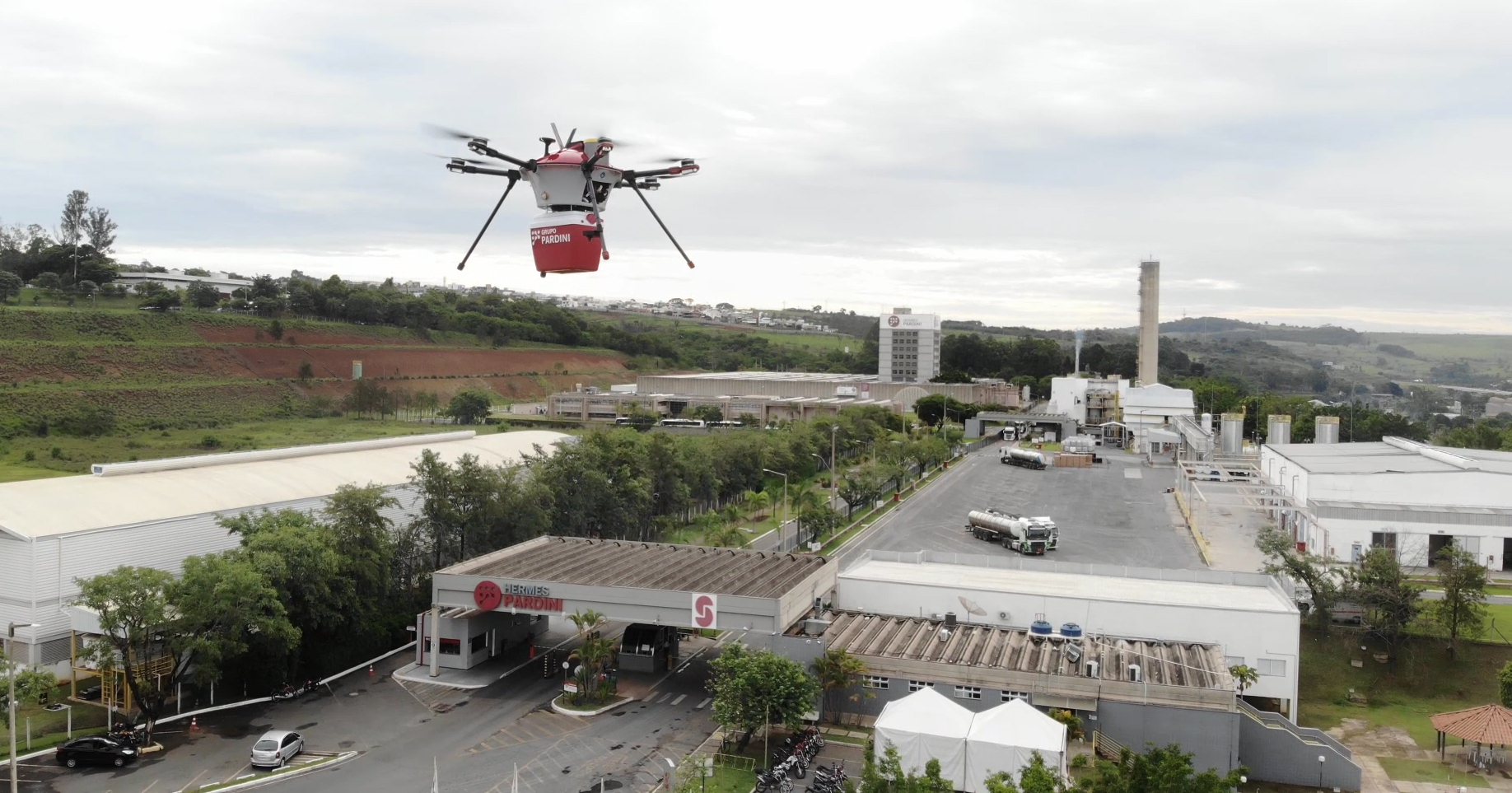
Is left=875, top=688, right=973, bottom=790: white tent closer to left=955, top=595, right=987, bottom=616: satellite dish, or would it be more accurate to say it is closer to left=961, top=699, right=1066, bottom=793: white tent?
left=961, top=699, right=1066, bottom=793: white tent

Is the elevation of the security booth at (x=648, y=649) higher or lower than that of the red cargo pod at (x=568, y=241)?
lower

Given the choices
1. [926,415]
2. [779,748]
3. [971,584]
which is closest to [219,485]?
[779,748]

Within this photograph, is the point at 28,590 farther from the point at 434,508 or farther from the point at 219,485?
the point at 434,508

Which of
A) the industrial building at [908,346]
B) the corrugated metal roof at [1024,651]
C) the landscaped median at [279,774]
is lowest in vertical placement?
the landscaped median at [279,774]

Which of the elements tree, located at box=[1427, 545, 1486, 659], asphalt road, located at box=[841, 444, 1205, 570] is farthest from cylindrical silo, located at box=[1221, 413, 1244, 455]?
Result: tree, located at box=[1427, 545, 1486, 659]

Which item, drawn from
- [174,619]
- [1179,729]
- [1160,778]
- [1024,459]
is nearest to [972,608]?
[1179,729]

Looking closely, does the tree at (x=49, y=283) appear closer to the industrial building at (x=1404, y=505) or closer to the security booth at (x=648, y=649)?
the security booth at (x=648, y=649)

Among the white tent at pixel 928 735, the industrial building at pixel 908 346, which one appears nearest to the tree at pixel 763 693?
the white tent at pixel 928 735
